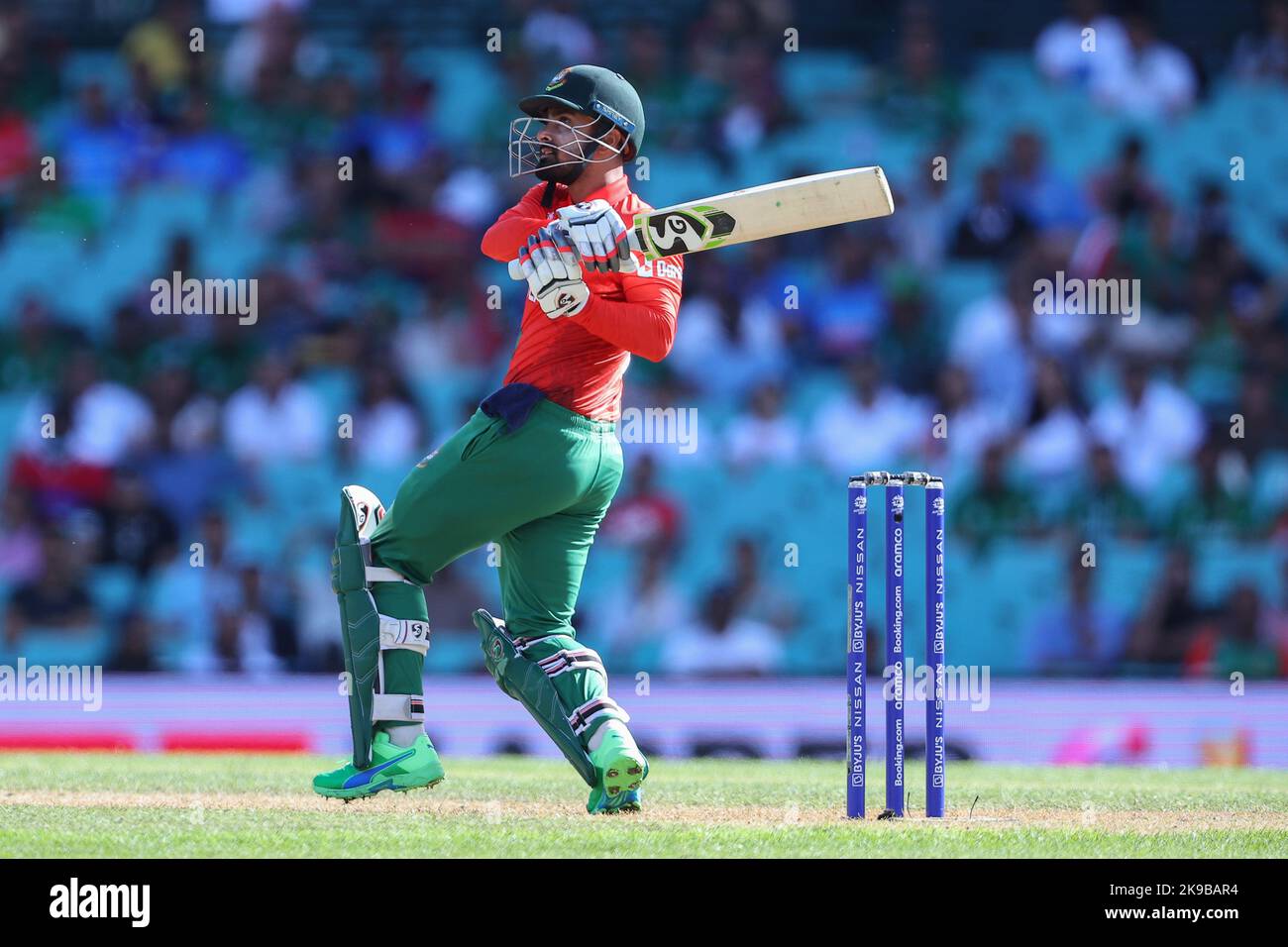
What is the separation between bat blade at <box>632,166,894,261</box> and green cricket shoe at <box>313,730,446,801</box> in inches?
58.2

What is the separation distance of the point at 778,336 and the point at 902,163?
1.29m

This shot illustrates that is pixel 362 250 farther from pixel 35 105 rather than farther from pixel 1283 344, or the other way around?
pixel 1283 344

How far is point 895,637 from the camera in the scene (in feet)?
15.5

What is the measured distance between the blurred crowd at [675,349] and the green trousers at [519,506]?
446cm

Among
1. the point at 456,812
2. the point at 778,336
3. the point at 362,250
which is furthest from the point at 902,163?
the point at 456,812

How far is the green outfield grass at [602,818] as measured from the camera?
13.6ft

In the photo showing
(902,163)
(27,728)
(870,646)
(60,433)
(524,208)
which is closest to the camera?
A: (524,208)

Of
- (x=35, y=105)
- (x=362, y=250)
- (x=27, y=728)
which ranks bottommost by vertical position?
(x=27, y=728)

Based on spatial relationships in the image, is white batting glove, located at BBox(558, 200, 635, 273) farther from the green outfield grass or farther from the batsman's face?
the green outfield grass

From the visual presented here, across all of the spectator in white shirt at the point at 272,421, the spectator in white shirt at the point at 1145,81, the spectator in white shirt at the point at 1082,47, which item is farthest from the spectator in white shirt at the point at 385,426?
the spectator in white shirt at the point at 1145,81

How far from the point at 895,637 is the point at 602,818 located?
88cm

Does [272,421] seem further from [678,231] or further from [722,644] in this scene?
[678,231]

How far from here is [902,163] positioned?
10734mm

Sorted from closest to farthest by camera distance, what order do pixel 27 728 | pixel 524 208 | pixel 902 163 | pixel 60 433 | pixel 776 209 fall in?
pixel 776 209 < pixel 524 208 < pixel 27 728 < pixel 60 433 < pixel 902 163
